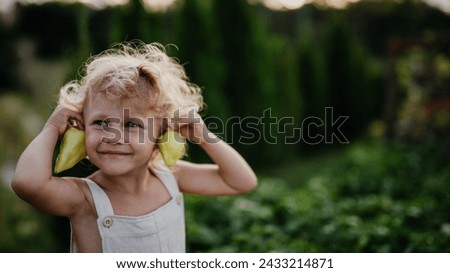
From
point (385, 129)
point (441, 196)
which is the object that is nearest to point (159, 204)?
point (441, 196)

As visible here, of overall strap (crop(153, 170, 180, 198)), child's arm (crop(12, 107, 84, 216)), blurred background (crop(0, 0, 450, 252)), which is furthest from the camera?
blurred background (crop(0, 0, 450, 252))

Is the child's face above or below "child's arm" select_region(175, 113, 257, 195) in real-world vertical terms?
above

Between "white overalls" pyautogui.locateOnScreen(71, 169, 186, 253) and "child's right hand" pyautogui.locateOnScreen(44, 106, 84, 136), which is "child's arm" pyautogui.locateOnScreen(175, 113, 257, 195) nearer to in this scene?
"white overalls" pyautogui.locateOnScreen(71, 169, 186, 253)

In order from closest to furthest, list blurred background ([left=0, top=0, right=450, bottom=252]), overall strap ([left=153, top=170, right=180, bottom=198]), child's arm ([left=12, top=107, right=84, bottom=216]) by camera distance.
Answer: child's arm ([left=12, top=107, right=84, bottom=216]) → overall strap ([left=153, top=170, right=180, bottom=198]) → blurred background ([left=0, top=0, right=450, bottom=252])

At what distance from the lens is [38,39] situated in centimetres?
834

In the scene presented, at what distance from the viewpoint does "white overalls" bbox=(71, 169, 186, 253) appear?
1.63 m

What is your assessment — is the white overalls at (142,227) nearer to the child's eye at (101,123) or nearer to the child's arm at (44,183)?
the child's arm at (44,183)

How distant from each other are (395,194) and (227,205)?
1.28m

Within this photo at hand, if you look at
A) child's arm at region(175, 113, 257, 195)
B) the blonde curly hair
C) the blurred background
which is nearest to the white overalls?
child's arm at region(175, 113, 257, 195)

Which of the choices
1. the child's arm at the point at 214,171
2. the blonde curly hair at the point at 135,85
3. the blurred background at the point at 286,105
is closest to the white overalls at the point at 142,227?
the child's arm at the point at 214,171

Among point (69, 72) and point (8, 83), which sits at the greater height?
point (69, 72)

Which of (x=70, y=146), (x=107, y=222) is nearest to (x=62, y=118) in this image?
(x=70, y=146)

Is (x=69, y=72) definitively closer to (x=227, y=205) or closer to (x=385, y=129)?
(x=227, y=205)

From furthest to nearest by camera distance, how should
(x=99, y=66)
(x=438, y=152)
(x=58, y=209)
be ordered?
(x=438, y=152)
(x=99, y=66)
(x=58, y=209)
